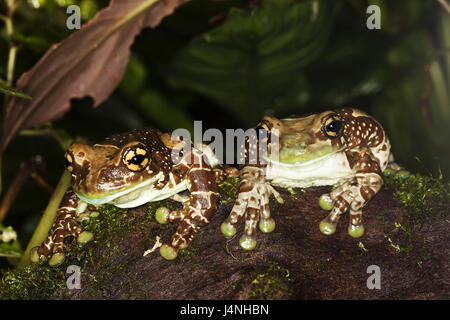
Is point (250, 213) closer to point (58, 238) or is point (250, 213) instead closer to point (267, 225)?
point (267, 225)

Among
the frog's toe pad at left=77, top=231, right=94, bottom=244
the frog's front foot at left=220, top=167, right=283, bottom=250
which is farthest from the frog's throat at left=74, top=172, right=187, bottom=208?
the frog's front foot at left=220, top=167, right=283, bottom=250

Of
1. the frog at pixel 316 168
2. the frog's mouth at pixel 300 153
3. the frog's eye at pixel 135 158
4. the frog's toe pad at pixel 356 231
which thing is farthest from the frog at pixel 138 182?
the frog's toe pad at pixel 356 231

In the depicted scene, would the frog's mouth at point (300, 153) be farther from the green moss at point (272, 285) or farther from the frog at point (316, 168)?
the green moss at point (272, 285)

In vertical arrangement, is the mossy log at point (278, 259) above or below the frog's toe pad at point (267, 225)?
below

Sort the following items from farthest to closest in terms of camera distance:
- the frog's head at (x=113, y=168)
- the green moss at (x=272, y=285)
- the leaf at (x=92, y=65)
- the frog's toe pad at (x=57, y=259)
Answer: the leaf at (x=92, y=65) → the frog's toe pad at (x=57, y=259) → the frog's head at (x=113, y=168) → the green moss at (x=272, y=285)

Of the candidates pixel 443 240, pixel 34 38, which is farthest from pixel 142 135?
pixel 443 240

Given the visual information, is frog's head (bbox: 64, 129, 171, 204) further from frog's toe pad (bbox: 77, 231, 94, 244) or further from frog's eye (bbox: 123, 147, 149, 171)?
frog's toe pad (bbox: 77, 231, 94, 244)

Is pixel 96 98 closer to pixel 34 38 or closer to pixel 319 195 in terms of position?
pixel 34 38
